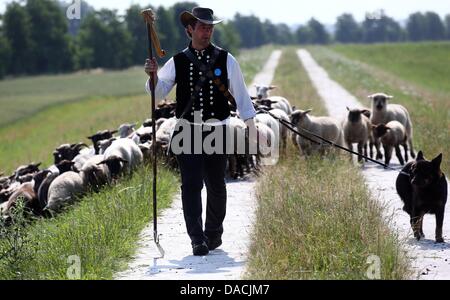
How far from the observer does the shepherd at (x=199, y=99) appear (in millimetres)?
8875

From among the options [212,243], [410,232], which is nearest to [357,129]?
[410,232]

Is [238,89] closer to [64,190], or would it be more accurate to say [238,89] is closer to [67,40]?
[64,190]

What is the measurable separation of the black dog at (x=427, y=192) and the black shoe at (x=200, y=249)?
2.35 metres

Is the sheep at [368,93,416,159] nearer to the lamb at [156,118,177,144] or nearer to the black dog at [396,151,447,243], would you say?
the lamb at [156,118,177,144]

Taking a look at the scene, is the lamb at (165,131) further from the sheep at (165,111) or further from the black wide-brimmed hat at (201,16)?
the black wide-brimmed hat at (201,16)

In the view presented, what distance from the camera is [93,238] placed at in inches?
363

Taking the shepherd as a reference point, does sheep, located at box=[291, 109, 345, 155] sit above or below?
below

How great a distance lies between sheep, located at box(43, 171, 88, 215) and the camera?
13867mm

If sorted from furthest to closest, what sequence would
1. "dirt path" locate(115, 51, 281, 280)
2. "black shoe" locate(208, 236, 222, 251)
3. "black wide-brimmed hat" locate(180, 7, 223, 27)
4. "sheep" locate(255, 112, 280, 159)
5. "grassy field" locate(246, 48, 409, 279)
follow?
"sheep" locate(255, 112, 280, 159)
"black shoe" locate(208, 236, 222, 251)
"black wide-brimmed hat" locate(180, 7, 223, 27)
"dirt path" locate(115, 51, 281, 280)
"grassy field" locate(246, 48, 409, 279)

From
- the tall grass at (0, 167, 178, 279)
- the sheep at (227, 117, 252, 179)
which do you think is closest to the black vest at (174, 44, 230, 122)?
the tall grass at (0, 167, 178, 279)

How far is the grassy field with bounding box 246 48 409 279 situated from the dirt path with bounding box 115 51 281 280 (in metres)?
0.25

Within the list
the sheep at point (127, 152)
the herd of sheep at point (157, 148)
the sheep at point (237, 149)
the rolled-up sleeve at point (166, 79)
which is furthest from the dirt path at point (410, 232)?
the sheep at point (127, 152)
